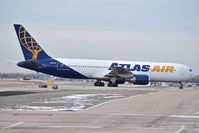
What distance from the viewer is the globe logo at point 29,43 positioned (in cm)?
6153

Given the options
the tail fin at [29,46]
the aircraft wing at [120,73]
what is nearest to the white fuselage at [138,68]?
the aircraft wing at [120,73]

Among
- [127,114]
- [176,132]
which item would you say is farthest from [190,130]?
[127,114]

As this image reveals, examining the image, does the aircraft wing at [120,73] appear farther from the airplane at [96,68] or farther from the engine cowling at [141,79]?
the engine cowling at [141,79]

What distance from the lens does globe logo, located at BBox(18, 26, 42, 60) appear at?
61531mm

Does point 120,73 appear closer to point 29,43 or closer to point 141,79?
point 141,79

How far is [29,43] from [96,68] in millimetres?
8940

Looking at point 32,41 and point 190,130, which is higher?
point 32,41

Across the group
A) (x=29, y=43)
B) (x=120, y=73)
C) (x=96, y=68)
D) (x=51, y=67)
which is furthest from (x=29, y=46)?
(x=120, y=73)

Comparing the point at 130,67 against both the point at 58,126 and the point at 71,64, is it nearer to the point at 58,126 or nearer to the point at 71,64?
the point at 71,64

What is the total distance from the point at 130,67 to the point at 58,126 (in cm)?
4678

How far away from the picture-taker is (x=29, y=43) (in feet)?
204

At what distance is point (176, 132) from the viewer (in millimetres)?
13906

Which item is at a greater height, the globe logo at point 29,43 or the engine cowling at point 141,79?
the globe logo at point 29,43

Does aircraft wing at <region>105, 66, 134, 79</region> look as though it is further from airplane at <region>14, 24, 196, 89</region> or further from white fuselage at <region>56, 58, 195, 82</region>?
white fuselage at <region>56, 58, 195, 82</region>
